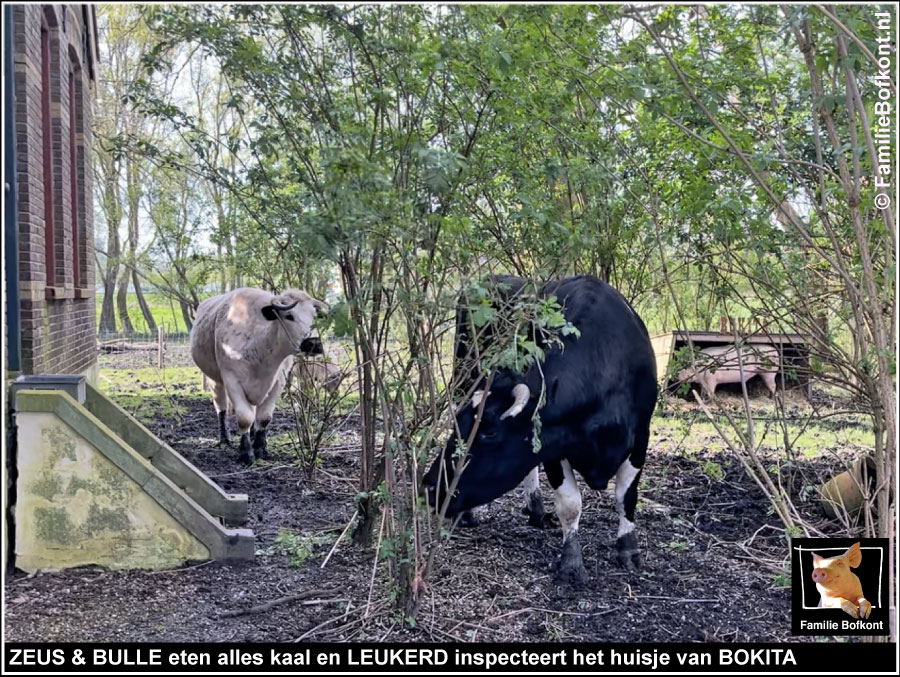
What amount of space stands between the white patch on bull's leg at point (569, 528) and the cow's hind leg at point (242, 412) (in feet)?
12.6

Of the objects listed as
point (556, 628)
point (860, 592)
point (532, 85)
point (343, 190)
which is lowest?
point (556, 628)

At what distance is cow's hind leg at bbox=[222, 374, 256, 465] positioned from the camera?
27.7 ft

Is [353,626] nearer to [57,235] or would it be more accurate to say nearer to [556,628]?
[556,628]

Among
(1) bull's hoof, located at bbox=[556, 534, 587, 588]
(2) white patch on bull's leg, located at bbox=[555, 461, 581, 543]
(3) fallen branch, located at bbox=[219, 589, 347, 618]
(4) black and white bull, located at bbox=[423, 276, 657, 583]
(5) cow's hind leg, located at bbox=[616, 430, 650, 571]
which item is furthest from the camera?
(5) cow's hind leg, located at bbox=[616, 430, 650, 571]

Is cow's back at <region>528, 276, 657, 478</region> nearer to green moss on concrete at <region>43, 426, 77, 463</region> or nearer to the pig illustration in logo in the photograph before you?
the pig illustration in logo

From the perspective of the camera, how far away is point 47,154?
8.38 metres

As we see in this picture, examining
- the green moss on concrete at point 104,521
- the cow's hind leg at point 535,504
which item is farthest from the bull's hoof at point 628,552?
the green moss on concrete at point 104,521

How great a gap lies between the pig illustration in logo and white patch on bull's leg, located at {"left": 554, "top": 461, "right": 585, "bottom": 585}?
1.47 metres

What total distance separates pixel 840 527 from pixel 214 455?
6011mm

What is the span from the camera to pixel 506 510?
7.24 meters

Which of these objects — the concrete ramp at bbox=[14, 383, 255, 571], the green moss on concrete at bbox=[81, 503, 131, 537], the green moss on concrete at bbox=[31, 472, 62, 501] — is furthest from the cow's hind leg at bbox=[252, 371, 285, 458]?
the green moss on concrete at bbox=[31, 472, 62, 501]

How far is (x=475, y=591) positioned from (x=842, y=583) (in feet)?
6.52

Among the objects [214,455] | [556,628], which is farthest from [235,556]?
[214,455]
